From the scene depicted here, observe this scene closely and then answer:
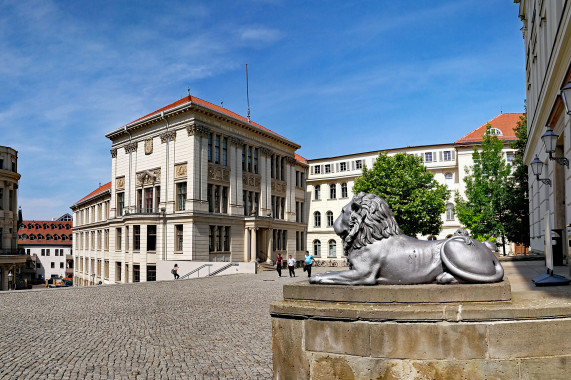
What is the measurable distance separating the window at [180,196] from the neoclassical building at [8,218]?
28.4 m

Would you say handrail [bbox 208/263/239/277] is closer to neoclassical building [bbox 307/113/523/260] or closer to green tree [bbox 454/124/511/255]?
green tree [bbox 454/124/511/255]

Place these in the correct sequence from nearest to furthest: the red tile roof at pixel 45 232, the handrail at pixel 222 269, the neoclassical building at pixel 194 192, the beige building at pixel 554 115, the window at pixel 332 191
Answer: the beige building at pixel 554 115
the handrail at pixel 222 269
the neoclassical building at pixel 194 192
the window at pixel 332 191
the red tile roof at pixel 45 232

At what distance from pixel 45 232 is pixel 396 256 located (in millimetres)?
126588

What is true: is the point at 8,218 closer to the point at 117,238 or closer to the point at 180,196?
the point at 117,238

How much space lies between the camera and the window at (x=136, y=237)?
44156 mm

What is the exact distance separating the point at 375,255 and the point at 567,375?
1917 millimetres

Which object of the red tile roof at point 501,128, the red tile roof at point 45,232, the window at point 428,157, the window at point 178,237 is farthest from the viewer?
the red tile roof at point 45,232

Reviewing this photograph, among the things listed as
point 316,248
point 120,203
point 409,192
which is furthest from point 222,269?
point 316,248

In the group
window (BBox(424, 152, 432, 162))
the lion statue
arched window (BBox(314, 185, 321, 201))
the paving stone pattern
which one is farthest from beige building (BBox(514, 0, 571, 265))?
arched window (BBox(314, 185, 321, 201))

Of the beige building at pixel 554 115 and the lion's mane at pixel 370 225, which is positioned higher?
the beige building at pixel 554 115

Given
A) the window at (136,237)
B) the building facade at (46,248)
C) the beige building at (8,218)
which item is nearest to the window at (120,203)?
the window at (136,237)

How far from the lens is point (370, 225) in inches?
201

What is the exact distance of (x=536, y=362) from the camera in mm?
4094

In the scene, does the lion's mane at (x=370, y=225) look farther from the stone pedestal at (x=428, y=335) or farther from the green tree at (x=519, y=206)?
the green tree at (x=519, y=206)
